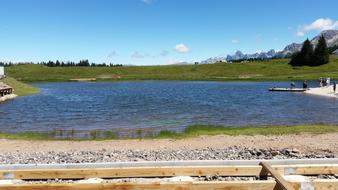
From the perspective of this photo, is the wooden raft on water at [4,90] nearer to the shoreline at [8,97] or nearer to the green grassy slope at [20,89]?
the shoreline at [8,97]

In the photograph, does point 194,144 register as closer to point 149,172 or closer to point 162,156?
point 162,156

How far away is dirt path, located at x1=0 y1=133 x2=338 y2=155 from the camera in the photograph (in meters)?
25.1

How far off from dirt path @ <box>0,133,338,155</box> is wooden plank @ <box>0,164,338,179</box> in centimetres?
1109

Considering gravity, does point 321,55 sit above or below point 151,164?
above

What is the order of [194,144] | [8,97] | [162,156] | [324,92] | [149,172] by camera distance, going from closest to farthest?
[149,172]
[162,156]
[194,144]
[8,97]
[324,92]

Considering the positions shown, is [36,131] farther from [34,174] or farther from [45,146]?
[34,174]

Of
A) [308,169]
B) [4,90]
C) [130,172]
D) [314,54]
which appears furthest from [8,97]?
[314,54]

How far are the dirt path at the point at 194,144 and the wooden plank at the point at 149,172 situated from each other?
11.1 m

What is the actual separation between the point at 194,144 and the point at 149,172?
46.9ft

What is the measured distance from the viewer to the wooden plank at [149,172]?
484 inches

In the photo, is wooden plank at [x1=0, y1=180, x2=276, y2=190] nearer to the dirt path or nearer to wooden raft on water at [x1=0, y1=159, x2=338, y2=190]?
wooden raft on water at [x1=0, y1=159, x2=338, y2=190]

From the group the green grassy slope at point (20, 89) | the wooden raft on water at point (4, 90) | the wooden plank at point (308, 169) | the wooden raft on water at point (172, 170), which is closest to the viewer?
the wooden raft on water at point (172, 170)

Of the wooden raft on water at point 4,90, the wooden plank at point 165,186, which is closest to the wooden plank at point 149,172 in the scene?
the wooden plank at point 165,186

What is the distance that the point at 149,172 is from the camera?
491 inches
